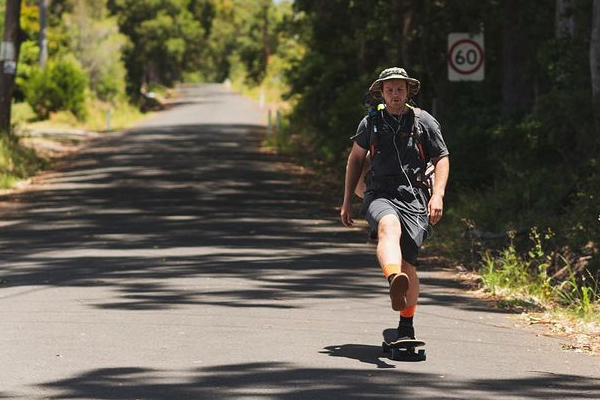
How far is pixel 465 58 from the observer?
21719 millimetres

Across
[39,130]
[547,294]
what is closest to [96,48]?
[39,130]

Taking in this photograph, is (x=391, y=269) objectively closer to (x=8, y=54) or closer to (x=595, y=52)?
(x=595, y=52)

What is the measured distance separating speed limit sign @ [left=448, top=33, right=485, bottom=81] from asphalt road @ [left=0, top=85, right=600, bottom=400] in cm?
318

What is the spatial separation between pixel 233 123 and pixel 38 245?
128ft

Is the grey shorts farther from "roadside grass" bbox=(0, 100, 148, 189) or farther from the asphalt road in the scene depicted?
"roadside grass" bbox=(0, 100, 148, 189)

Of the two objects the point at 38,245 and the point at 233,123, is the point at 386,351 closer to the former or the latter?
the point at 38,245

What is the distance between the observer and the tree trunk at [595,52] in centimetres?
1591

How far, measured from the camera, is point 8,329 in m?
9.79

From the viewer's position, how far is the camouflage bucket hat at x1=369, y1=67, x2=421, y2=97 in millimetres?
8712

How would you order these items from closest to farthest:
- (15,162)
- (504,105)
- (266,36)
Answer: (504,105) → (15,162) → (266,36)

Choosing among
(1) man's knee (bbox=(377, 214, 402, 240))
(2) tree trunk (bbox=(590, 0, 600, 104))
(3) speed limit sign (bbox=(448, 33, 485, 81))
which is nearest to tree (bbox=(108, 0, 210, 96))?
(3) speed limit sign (bbox=(448, 33, 485, 81))

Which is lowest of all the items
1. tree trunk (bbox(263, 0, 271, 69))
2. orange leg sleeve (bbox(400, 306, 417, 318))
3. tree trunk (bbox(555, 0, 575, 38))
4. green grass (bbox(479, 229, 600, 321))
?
green grass (bbox(479, 229, 600, 321))

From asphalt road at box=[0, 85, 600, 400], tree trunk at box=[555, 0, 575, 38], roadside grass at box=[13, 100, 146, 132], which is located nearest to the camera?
asphalt road at box=[0, 85, 600, 400]

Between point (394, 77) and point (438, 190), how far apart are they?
83 cm
